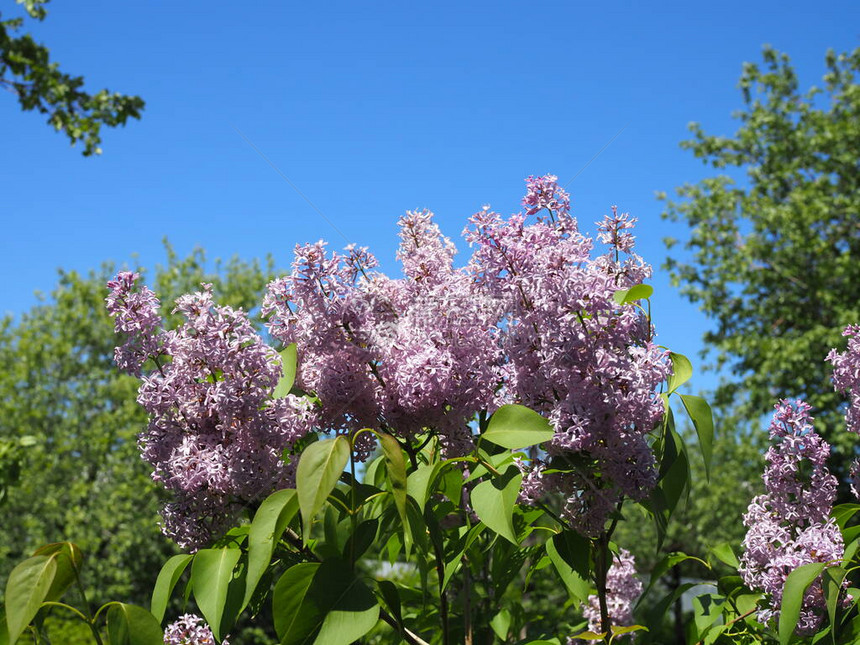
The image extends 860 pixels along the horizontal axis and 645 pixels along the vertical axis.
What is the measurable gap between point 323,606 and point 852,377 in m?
1.26

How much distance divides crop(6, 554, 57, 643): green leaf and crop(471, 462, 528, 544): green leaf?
0.67 m

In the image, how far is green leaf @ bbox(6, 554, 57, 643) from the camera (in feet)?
3.65

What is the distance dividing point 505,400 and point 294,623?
0.56 m

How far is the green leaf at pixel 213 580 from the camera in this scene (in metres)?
1.25

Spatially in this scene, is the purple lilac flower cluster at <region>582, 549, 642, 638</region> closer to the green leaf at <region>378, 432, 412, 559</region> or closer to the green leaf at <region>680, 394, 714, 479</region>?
the green leaf at <region>680, 394, 714, 479</region>

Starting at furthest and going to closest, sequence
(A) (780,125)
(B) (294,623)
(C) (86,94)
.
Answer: (A) (780,125), (C) (86,94), (B) (294,623)

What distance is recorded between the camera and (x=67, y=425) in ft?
79.4

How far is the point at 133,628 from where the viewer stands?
124 centimetres

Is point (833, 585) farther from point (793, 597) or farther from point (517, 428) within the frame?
point (517, 428)

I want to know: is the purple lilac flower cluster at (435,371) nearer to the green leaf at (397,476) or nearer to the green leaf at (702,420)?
the green leaf at (702,420)

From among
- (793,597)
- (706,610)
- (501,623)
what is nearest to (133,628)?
(793,597)

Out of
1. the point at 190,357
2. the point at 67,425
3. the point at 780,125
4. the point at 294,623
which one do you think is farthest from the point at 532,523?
the point at 67,425

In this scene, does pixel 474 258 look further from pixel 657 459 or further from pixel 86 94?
pixel 86 94

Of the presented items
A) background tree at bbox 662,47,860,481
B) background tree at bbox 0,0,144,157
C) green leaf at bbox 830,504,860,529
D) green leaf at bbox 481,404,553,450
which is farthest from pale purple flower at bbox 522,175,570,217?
background tree at bbox 662,47,860,481
